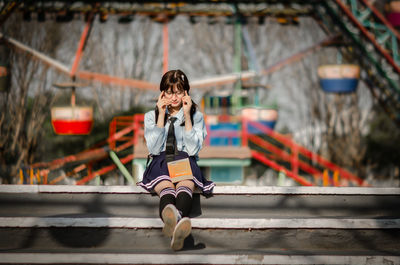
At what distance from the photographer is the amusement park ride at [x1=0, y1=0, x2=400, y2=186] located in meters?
7.27

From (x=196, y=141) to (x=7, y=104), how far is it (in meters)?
7.58

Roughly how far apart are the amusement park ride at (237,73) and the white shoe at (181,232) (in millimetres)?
4582

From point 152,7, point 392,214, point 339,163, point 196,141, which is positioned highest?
point 152,7

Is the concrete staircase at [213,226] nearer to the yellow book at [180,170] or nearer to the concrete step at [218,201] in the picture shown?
the concrete step at [218,201]

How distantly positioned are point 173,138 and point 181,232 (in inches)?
33.3

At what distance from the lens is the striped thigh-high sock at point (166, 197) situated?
8.67ft

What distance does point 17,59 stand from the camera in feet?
31.8

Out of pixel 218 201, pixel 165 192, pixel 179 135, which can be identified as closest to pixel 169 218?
pixel 165 192

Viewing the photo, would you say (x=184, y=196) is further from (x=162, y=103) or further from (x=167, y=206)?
(x=162, y=103)

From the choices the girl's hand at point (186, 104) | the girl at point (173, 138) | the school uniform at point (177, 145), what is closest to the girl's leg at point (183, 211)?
the girl at point (173, 138)

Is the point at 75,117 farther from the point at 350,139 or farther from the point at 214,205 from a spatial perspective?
the point at 350,139

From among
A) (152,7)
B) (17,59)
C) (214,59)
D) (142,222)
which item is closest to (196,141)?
(142,222)

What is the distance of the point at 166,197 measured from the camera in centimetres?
269

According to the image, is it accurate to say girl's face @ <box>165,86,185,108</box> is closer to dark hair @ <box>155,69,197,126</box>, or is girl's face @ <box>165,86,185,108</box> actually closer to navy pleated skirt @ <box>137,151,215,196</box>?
dark hair @ <box>155,69,197,126</box>
